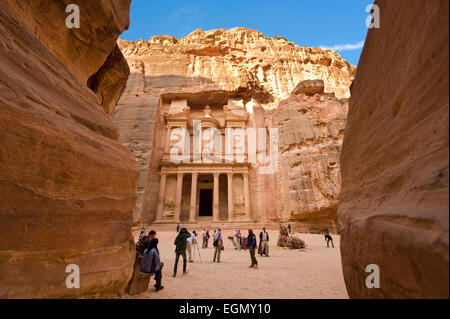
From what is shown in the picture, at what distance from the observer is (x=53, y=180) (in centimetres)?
249

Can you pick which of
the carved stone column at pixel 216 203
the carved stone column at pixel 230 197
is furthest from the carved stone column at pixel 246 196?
the carved stone column at pixel 216 203

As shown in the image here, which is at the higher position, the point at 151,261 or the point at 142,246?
the point at 142,246

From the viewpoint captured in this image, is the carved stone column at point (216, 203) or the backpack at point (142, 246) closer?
the backpack at point (142, 246)

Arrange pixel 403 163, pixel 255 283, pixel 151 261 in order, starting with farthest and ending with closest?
pixel 255 283
pixel 151 261
pixel 403 163

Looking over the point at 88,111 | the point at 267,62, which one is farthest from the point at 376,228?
the point at 267,62

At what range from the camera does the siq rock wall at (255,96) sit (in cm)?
1944

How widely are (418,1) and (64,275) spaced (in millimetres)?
4171

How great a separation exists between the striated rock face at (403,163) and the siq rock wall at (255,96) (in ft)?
55.2

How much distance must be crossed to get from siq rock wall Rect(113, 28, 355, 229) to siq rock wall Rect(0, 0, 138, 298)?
17.3m

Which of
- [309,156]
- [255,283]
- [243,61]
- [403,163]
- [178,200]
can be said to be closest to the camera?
[403,163]

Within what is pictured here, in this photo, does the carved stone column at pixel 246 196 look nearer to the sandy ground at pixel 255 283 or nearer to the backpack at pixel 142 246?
the sandy ground at pixel 255 283

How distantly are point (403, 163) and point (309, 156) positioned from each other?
1911 centimetres

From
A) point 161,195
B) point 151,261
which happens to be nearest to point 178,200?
point 161,195

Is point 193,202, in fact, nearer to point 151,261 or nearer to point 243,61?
point 151,261
